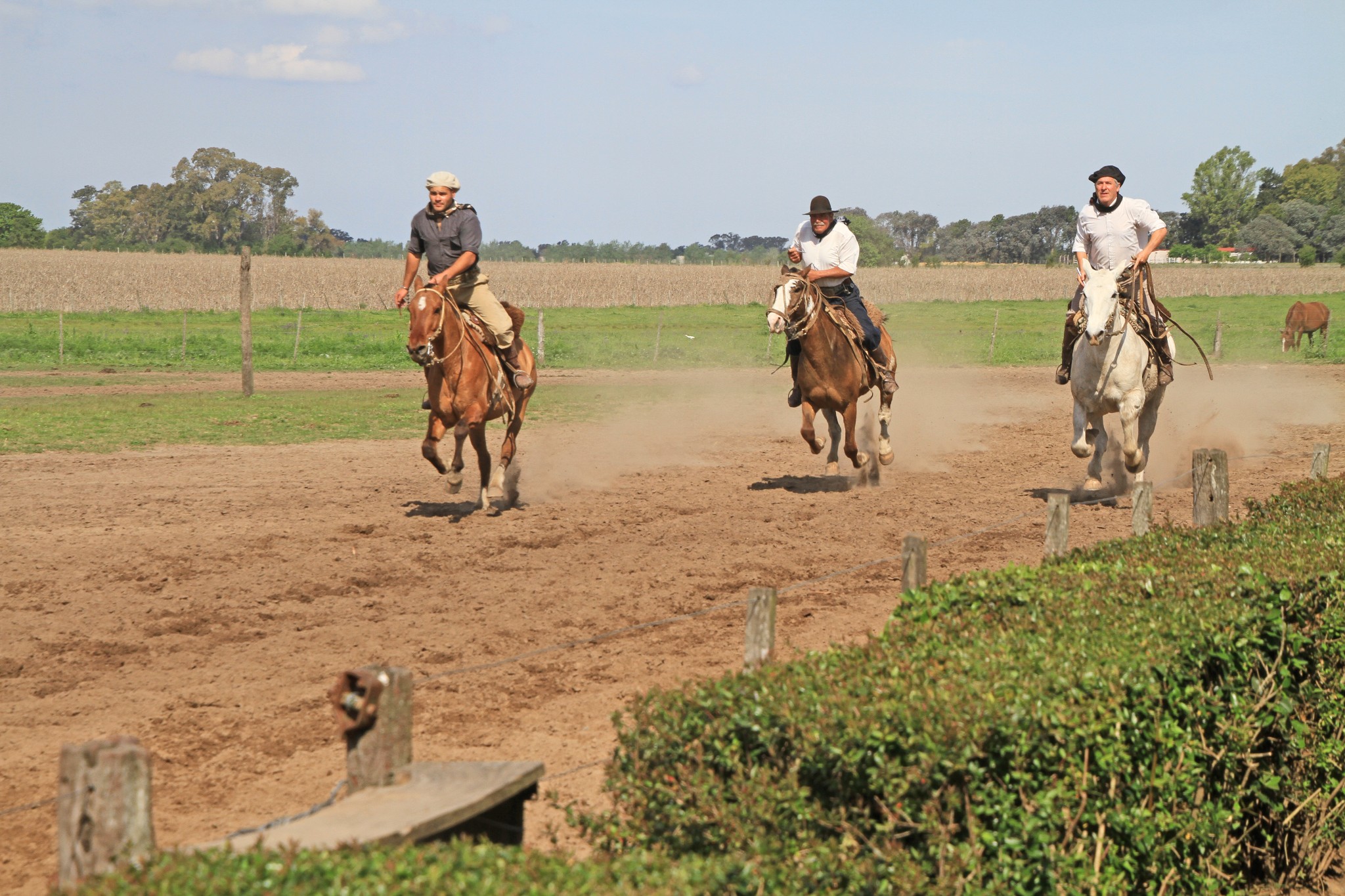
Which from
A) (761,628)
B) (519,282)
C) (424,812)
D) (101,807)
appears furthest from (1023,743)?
(519,282)

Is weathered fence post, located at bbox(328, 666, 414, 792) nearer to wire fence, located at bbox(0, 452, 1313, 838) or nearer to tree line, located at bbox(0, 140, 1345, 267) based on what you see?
wire fence, located at bbox(0, 452, 1313, 838)

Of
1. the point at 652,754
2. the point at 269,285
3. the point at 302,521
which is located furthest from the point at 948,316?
the point at 652,754

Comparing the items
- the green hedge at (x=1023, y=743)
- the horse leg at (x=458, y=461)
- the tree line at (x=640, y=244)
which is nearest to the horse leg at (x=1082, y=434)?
the horse leg at (x=458, y=461)

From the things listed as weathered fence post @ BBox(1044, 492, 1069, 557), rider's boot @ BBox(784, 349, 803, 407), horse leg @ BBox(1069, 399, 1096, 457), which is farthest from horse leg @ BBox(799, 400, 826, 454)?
weathered fence post @ BBox(1044, 492, 1069, 557)

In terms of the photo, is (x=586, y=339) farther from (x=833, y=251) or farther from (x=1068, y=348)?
(x=1068, y=348)

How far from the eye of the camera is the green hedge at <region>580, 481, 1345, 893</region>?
13.8 feet

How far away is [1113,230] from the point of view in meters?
13.5

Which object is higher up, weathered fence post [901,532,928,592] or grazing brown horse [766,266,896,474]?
grazing brown horse [766,266,896,474]

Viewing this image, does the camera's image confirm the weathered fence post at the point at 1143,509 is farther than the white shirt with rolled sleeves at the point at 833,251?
No

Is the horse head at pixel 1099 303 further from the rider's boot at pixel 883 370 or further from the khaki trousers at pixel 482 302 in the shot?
the khaki trousers at pixel 482 302

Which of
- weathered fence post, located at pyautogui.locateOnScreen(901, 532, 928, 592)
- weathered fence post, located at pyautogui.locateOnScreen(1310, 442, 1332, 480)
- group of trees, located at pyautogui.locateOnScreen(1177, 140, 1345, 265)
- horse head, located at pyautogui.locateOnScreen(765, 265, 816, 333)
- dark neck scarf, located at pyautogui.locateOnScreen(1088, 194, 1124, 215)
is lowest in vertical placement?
weathered fence post, located at pyautogui.locateOnScreen(901, 532, 928, 592)

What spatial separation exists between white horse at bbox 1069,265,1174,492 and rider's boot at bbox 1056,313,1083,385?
8 centimetres

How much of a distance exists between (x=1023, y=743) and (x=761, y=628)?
55.4 inches

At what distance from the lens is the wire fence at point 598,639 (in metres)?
4.19
